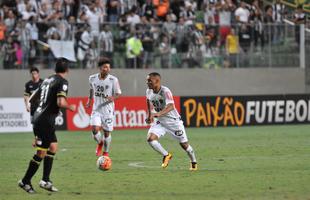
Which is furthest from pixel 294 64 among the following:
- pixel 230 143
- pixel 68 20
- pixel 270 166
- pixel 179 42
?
pixel 270 166

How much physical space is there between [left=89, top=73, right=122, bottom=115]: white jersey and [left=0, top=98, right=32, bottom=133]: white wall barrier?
11194mm

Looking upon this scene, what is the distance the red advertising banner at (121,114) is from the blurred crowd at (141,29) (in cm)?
295

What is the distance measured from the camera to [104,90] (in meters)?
20.6

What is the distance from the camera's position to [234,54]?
37.0 metres

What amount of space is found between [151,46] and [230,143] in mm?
11023

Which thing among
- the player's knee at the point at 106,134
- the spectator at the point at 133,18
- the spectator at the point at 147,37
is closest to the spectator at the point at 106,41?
the spectator at the point at 133,18

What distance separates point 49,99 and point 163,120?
15.2 feet

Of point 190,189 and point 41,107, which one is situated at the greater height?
point 41,107

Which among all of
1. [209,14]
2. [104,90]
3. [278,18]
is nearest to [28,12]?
[209,14]

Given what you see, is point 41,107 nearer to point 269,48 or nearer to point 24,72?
point 24,72

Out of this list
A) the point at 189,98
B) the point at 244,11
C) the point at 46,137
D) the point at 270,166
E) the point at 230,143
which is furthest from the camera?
the point at 244,11

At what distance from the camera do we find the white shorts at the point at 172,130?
57.2 ft

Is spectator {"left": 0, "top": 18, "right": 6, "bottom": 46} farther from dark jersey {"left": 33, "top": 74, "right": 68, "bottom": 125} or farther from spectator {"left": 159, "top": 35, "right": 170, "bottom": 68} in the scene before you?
dark jersey {"left": 33, "top": 74, "right": 68, "bottom": 125}

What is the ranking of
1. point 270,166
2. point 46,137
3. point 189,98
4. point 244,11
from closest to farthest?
1. point 46,137
2. point 270,166
3. point 189,98
4. point 244,11
